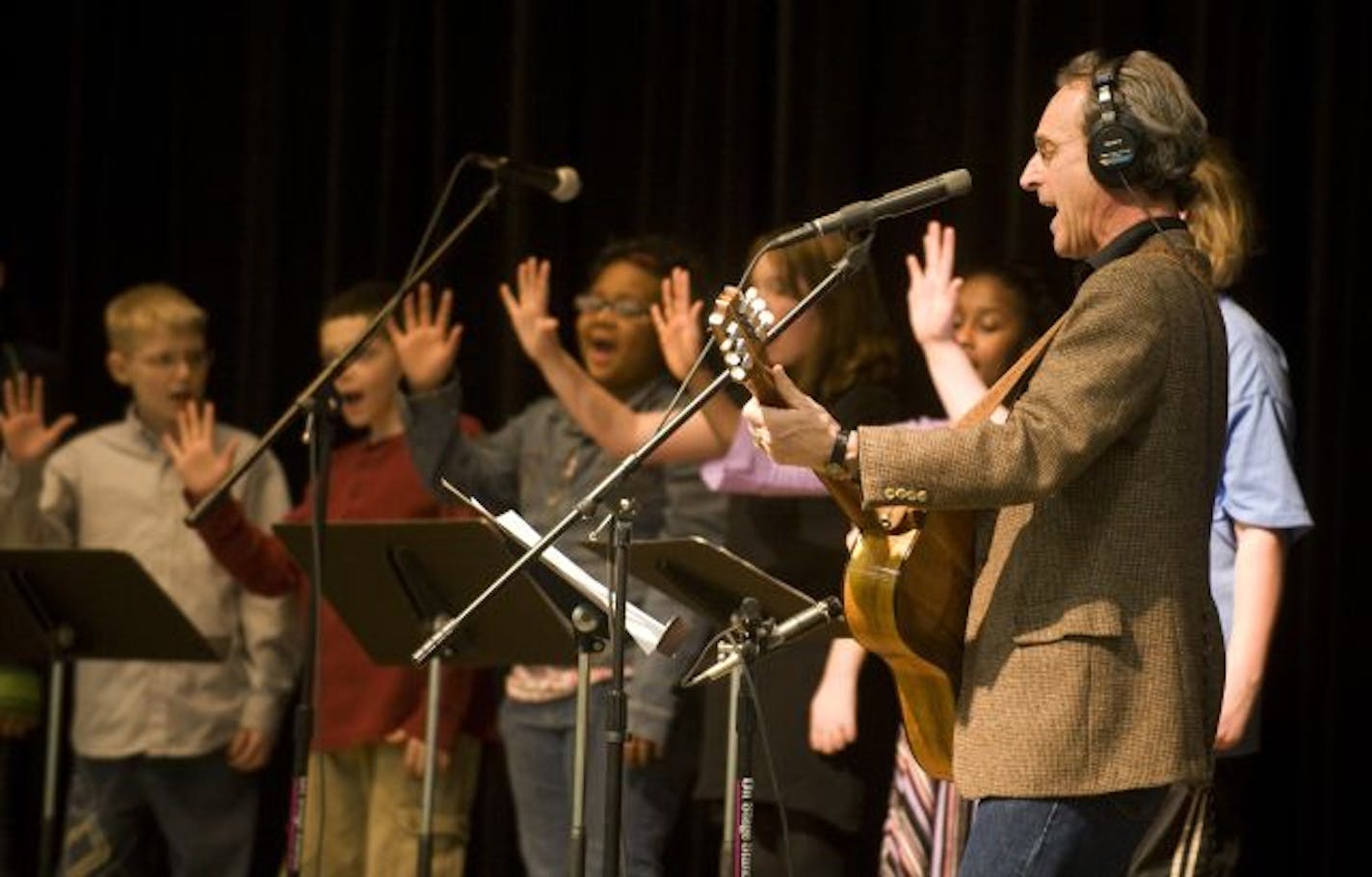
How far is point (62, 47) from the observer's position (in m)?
6.39

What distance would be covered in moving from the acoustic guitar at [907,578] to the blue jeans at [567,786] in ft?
5.42

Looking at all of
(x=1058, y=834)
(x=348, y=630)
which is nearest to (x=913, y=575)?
(x=1058, y=834)

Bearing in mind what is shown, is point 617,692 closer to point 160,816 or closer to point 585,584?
point 585,584

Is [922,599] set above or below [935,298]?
below

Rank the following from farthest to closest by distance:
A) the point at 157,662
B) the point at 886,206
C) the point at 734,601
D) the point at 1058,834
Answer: the point at 157,662 → the point at 734,601 → the point at 886,206 → the point at 1058,834

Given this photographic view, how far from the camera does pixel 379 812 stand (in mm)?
4918

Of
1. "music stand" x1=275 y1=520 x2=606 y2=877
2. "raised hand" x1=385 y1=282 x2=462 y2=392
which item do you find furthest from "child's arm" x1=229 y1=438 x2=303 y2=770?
"music stand" x1=275 y1=520 x2=606 y2=877

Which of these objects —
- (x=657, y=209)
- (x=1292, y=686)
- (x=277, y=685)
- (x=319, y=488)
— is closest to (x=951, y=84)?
(x=657, y=209)

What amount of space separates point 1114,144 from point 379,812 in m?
2.86

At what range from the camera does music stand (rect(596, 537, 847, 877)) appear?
3.27m

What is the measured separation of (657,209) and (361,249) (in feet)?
3.42

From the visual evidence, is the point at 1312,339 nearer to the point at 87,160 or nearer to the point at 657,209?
the point at 657,209

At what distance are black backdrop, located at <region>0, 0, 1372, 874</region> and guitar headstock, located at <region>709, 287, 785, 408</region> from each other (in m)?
2.18

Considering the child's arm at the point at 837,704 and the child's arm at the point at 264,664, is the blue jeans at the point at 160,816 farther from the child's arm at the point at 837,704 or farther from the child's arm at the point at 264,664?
the child's arm at the point at 837,704
